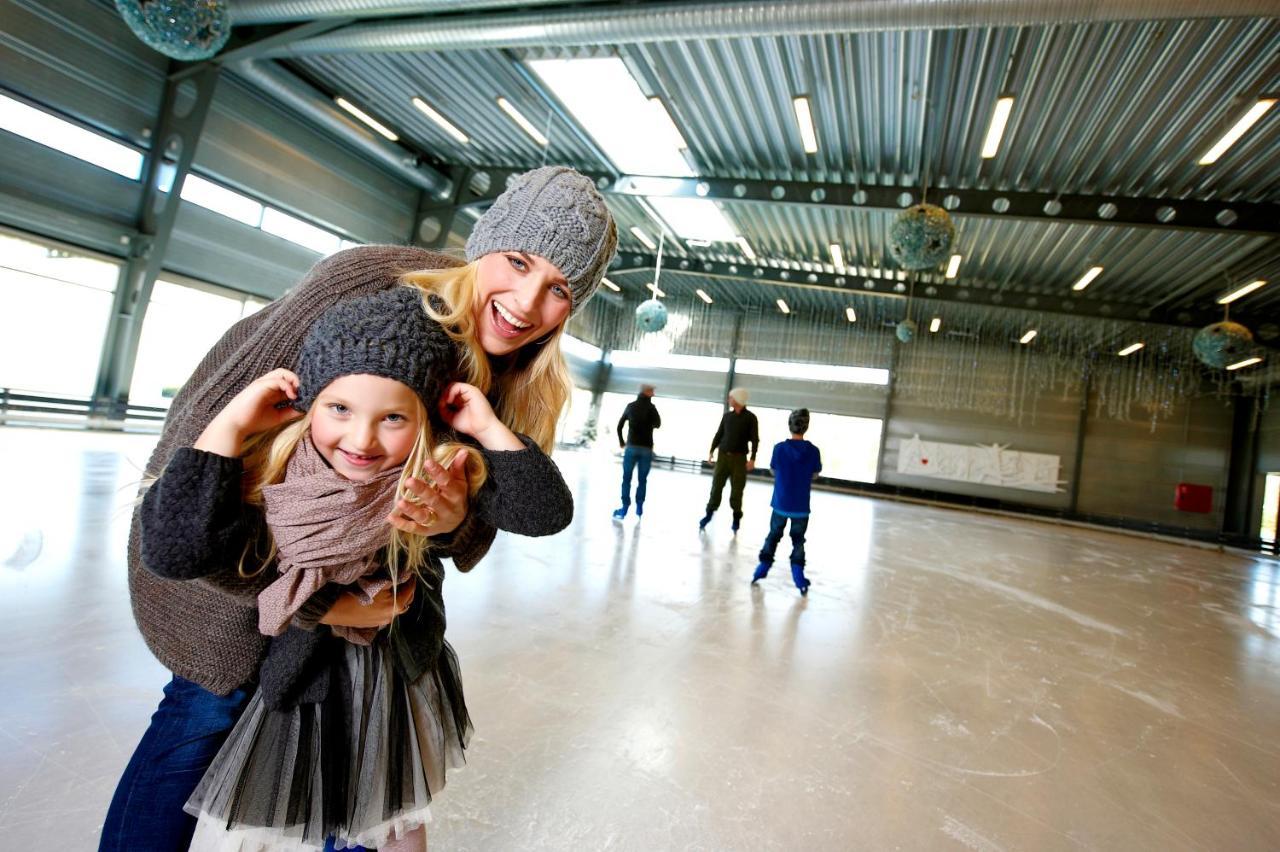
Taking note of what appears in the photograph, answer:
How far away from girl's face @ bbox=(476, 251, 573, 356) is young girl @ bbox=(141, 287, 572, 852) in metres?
0.11

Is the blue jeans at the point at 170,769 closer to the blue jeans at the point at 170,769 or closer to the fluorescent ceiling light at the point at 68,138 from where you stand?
the blue jeans at the point at 170,769

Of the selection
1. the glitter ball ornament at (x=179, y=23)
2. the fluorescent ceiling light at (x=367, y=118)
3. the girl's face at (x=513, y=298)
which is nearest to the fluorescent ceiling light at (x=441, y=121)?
the fluorescent ceiling light at (x=367, y=118)

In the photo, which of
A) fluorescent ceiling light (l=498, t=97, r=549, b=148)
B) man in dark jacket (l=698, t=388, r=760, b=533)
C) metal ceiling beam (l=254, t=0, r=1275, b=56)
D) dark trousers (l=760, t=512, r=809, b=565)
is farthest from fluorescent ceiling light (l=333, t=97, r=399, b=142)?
dark trousers (l=760, t=512, r=809, b=565)

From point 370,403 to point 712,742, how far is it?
1871 millimetres

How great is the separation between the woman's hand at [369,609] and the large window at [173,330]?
11735 mm

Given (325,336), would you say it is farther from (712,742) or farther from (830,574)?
(830,574)

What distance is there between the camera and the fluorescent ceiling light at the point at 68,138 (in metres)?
8.16

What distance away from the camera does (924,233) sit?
19.7 feet

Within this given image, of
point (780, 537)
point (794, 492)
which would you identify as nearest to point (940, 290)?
point (794, 492)

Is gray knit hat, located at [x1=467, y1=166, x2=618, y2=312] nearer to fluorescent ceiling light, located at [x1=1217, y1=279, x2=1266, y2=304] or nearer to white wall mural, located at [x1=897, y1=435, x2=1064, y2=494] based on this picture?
fluorescent ceiling light, located at [x1=1217, y1=279, x2=1266, y2=304]

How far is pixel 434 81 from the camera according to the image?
9.53m

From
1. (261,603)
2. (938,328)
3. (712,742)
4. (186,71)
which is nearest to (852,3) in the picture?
(712,742)

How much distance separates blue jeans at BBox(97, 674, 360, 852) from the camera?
83cm

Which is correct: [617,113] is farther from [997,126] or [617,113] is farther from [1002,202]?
[1002,202]
